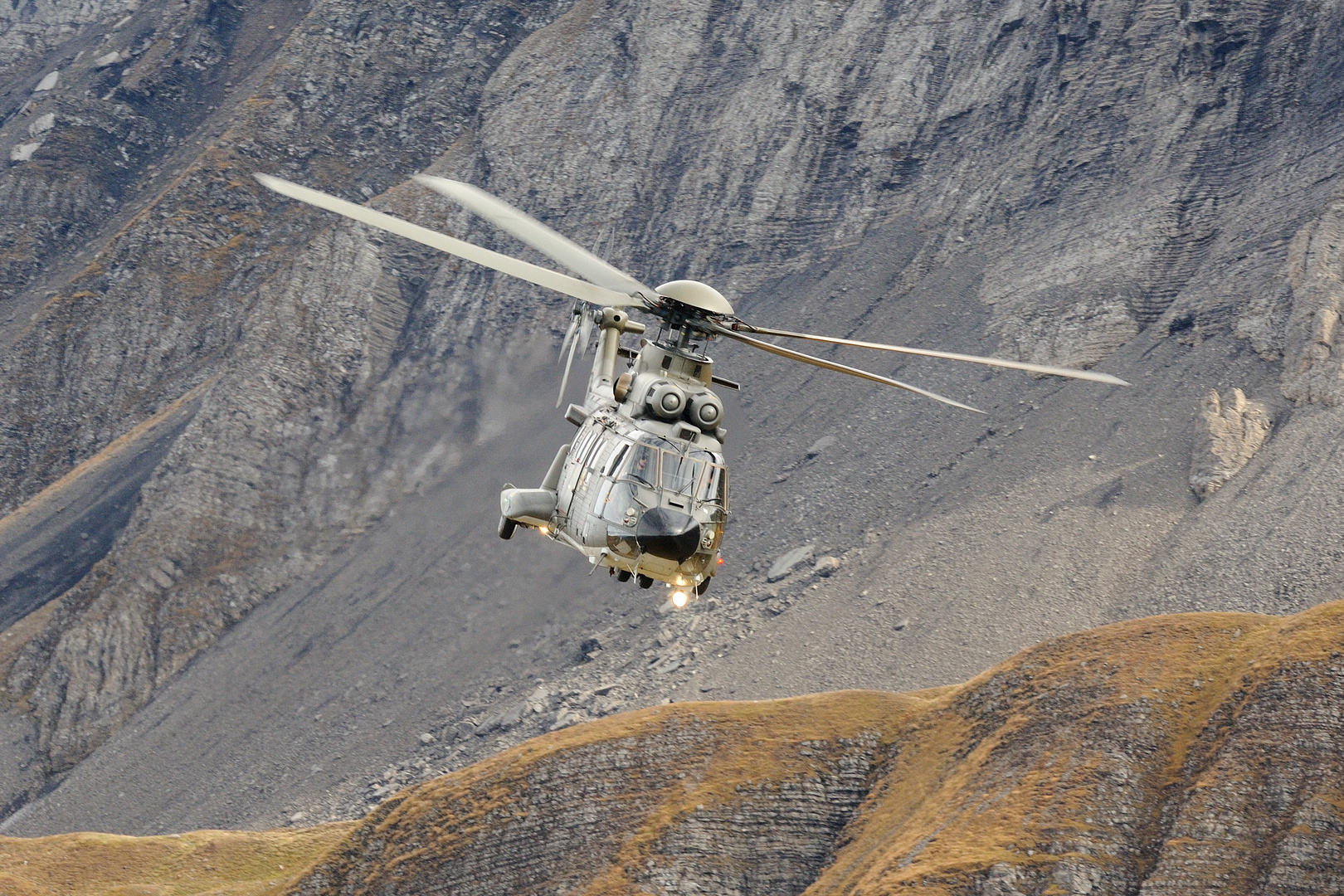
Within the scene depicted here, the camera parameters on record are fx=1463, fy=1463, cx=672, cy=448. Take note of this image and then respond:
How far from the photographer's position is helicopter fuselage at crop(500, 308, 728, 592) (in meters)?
28.3

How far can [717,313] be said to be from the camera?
28516mm

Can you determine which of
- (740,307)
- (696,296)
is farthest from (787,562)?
(696,296)

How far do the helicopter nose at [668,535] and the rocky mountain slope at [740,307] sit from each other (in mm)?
46375

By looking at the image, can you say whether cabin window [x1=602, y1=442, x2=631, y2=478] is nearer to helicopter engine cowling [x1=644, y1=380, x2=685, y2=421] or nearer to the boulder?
helicopter engine cowling [x1=644, y1=380, x2=685, y2=421]

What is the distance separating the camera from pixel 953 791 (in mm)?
49594

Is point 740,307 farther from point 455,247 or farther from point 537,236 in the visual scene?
point 455,247

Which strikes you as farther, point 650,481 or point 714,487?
point 714,487

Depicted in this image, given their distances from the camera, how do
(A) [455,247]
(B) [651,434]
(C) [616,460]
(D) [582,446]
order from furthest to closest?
(D) [582,446], (B) [651,434], (C) [616,460], (A) [455,247]

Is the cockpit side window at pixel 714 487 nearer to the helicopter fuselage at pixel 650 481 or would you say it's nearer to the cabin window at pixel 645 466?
the helicopter fuselage at pixel 650 481

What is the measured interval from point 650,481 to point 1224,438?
5799 cm

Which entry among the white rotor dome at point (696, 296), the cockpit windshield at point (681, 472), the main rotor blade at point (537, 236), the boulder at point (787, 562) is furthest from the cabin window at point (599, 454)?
the boulder at point (787, 562)

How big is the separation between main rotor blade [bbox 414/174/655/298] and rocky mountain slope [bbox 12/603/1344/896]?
2505 cm

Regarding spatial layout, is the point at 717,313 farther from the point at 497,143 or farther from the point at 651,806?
the point at 497,143

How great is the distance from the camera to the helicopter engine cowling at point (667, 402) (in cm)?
2934
